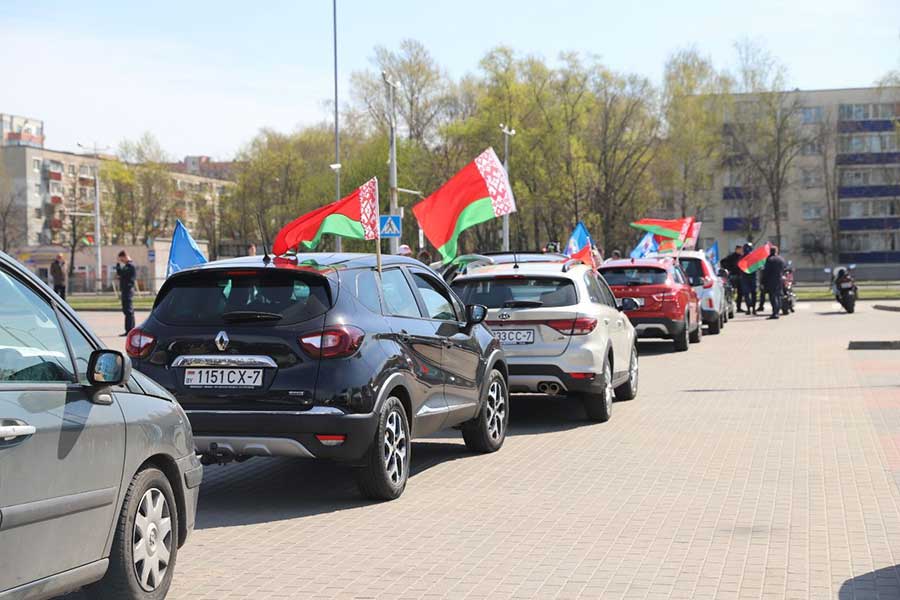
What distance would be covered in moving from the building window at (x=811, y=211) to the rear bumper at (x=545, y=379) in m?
99.7

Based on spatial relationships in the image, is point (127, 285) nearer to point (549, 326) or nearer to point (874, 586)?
point (549, 326)

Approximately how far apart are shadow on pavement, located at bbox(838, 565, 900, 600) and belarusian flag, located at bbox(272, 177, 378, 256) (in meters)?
5.71

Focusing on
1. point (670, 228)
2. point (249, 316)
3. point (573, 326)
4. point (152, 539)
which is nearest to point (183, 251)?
point (573, 326)

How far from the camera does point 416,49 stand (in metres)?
72.0

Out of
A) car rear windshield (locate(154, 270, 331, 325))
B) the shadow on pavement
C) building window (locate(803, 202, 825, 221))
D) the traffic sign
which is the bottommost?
the shadow on pavement

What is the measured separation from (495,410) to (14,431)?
667 centimetres

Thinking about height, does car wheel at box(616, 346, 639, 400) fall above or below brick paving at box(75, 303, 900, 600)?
above

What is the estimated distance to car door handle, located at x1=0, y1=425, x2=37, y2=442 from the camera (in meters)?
4.08

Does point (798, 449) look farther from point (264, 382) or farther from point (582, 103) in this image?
point (582, 103)

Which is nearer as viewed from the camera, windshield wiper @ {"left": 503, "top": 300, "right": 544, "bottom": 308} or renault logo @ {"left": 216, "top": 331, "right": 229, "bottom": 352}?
renault logo @ {"left": 216, "top": 331, "right": 229, "bottom": 352}

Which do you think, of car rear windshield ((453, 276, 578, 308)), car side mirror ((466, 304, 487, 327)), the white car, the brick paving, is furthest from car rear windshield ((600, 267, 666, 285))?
car side mirror ((466, 304, 487, 327))

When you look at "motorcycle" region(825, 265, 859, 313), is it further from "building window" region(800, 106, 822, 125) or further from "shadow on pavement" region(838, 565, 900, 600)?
"building window" region(800, 106, 822, 125)

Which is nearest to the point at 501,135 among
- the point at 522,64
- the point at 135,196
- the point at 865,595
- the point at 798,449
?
the point at 522,64

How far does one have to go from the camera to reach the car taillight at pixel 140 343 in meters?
8.14
